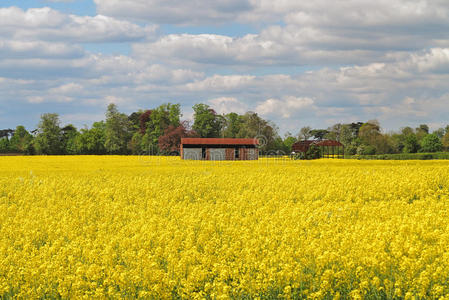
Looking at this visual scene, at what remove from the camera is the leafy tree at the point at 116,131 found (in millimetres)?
83819

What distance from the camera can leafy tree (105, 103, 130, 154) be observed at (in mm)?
83819

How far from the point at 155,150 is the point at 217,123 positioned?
Result: 65.9ft

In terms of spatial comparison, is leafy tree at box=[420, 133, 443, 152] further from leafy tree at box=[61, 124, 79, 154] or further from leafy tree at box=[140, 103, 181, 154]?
leafy tree at box=[61, 124, 79, 154]

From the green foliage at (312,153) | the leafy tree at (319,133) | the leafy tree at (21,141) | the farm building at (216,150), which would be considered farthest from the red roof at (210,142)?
the leafy tree at (319,133)

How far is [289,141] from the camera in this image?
407 feet

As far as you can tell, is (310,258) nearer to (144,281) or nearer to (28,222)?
(144,281)

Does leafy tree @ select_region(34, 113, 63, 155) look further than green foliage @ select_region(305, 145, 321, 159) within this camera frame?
Yes

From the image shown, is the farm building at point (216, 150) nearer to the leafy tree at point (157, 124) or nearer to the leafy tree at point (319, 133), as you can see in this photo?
the leafy tree at point (157, 124)

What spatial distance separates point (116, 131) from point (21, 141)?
2595 cm

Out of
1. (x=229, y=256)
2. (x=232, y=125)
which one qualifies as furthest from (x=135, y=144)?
(x=229, y=256)

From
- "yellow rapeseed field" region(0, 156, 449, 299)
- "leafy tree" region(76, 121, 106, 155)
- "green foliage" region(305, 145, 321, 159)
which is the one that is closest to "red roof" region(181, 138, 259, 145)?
"green foliage" region(305, 145, 321, 159)

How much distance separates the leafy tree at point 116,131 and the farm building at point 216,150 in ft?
84.1

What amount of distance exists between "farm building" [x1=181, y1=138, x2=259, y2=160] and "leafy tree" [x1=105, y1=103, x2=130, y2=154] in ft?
84.1

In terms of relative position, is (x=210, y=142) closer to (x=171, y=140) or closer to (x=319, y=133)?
(x=171, y=140)
